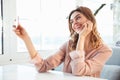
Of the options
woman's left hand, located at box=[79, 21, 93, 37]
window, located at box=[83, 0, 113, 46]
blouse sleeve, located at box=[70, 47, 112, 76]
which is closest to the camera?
blouse sleeve, located at box=[70, 47, 112, 76]

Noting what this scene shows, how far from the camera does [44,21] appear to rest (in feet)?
8.86

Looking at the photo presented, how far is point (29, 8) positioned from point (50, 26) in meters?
0.37

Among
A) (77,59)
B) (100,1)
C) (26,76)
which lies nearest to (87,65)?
(77,59)

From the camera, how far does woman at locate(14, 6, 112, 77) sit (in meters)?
1.30

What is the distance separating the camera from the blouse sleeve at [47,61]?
1.38 m

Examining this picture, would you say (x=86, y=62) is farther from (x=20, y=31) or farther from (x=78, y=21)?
(x=20, y=31)

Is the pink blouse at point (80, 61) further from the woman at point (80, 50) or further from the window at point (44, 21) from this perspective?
the window at point (44, 21)

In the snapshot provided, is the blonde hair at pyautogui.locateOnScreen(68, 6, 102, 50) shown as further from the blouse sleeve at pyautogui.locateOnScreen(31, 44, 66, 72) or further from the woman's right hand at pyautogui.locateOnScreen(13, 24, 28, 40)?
the woman's right hand at pyautogui.locateOnScreen(13, 24, 28, 40)

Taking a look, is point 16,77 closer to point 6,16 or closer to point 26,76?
point 26,76

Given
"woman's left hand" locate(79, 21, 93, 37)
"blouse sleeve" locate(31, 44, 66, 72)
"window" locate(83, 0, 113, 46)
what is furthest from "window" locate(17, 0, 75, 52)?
"woman's left hand" locate(79, 21, 93, 37)

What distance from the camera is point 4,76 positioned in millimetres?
1154

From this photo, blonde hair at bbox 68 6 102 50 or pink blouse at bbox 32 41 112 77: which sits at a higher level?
blonde hair at bbox 68 6 102 50

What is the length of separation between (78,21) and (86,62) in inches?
10.6

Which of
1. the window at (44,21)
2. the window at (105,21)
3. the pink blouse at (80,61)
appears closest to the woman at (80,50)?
the pink blouse at (80,61)
